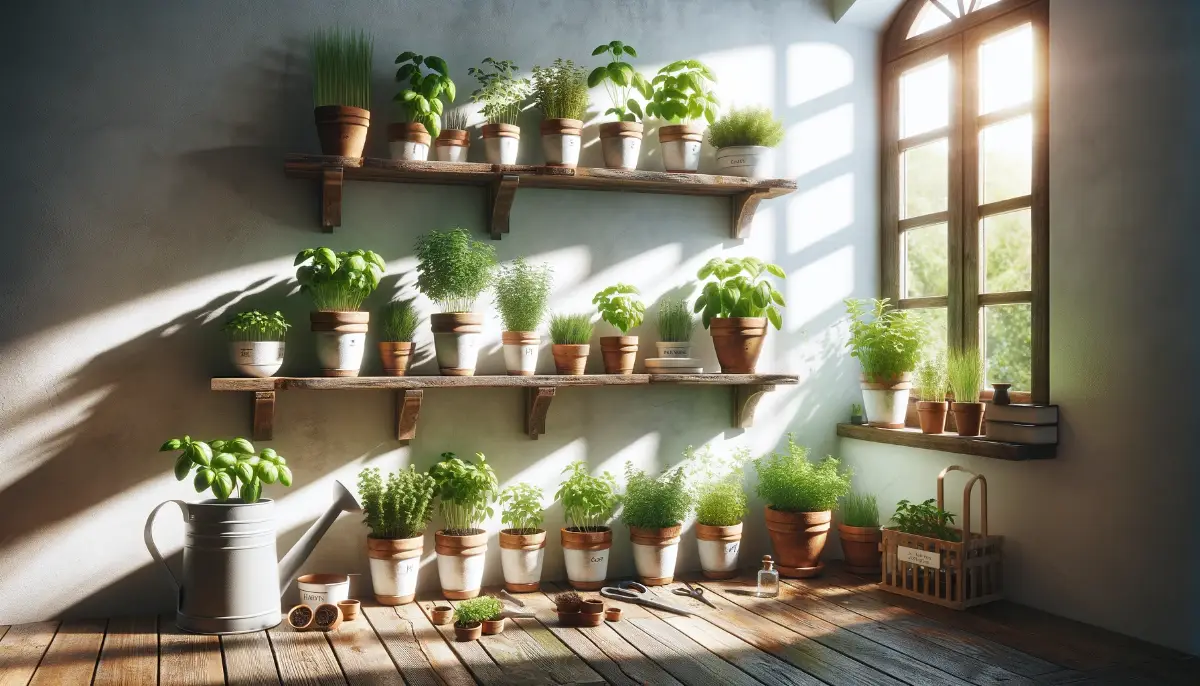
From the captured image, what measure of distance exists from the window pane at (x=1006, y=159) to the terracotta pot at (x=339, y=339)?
2741 millimetres

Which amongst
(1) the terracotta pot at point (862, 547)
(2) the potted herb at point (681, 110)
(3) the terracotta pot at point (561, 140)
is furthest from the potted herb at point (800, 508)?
(3) the terracotta pot at point (561, 140)

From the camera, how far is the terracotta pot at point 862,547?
14.9 feet

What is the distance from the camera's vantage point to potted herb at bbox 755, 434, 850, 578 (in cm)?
443

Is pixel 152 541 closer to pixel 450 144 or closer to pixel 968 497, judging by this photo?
pixel 450 144

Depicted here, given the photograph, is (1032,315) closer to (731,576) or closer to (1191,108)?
(1191,108)

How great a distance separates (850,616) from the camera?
12.6ft

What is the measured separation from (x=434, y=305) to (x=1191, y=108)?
2.93m

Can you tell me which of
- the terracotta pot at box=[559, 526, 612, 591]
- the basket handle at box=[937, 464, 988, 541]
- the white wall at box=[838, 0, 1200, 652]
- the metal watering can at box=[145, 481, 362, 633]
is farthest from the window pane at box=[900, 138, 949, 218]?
the metal watering can at box=[145, 481, 362, 633]

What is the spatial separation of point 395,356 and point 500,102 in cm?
116

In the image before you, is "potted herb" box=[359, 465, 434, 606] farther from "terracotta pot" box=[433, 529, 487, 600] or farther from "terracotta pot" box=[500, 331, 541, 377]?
"terracotta pot" box=[500, 331, 541, 377]

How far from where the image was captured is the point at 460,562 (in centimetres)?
403

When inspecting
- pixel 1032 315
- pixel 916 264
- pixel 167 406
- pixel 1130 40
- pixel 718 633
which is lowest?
pixel 718 633

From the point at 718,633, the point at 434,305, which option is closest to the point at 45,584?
the point at 434,305

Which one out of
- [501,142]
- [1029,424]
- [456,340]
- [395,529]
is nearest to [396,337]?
[456,340]
